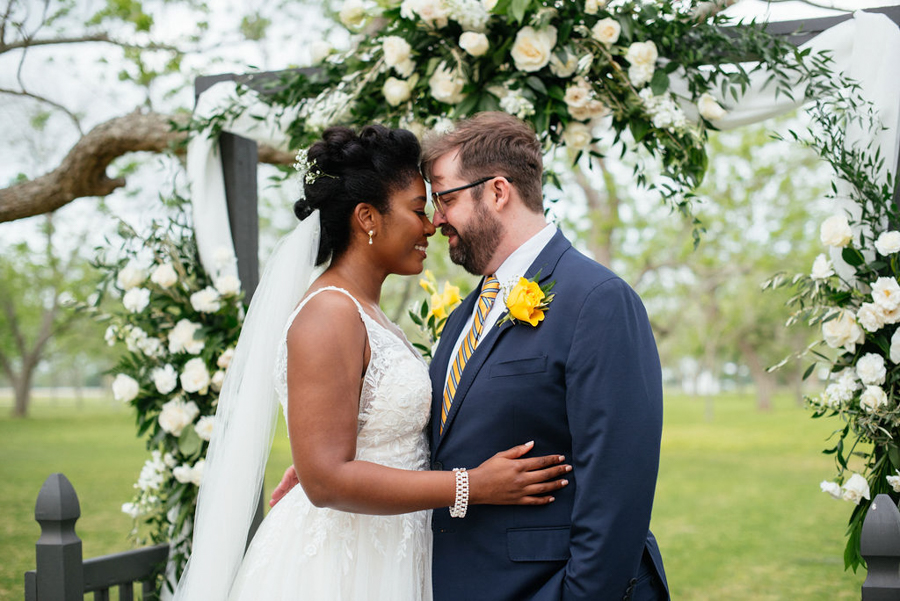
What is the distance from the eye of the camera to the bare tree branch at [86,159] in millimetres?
4895

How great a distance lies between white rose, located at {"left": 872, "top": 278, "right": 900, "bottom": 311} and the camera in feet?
10.4

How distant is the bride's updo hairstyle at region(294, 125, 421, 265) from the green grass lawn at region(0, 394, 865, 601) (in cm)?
704

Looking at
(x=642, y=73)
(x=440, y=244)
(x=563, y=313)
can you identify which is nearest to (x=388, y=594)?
(x=563, y=313)

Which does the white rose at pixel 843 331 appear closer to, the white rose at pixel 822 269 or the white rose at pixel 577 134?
the white rose at pixel 822 269

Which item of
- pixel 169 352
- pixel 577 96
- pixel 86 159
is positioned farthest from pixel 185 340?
pixel 577 96

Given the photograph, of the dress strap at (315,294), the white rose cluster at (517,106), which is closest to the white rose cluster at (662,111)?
the white rose cluster at (517,106)

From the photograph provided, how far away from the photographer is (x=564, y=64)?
144 inches

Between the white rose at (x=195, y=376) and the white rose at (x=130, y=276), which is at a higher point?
the white rose at (x=130, y=276)

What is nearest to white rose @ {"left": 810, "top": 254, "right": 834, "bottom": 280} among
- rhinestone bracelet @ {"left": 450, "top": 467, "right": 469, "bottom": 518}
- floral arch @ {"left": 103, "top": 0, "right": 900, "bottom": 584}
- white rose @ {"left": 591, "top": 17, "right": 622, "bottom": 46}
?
floral arch @ {"left": 103, "top": 0, "right": 900, "bottom": 584}

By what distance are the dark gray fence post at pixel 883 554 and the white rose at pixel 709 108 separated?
1962 millimetres

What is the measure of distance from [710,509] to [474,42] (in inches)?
445

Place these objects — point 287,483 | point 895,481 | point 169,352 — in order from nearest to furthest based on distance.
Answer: point 287,483, point 895,481, point 169,352

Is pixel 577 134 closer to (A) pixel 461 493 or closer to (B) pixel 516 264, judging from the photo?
(B) pixel 516 264

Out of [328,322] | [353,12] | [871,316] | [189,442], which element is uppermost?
[353,12]
